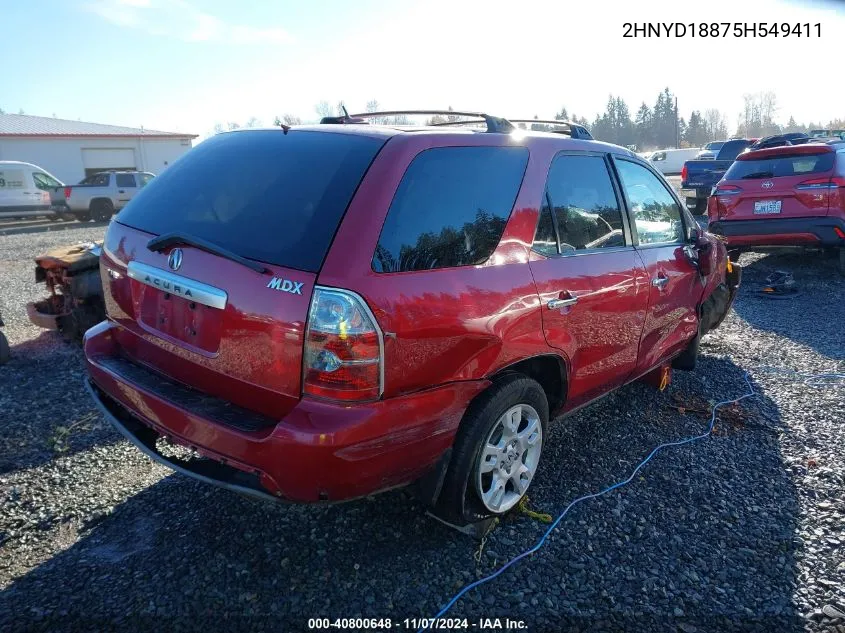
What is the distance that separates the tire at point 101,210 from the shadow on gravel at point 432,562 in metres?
20.5

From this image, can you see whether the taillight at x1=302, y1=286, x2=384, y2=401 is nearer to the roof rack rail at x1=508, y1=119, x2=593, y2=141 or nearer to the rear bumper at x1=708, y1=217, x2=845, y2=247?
the roof rack rail at x1=508, y1=119, x2=593, y2=141

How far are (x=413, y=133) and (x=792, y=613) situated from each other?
252cm

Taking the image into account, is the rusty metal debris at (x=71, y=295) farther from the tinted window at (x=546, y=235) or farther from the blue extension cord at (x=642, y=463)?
the blue extension cord at (x=642, y=463)

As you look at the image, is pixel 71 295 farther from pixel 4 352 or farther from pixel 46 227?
pixel 46 227

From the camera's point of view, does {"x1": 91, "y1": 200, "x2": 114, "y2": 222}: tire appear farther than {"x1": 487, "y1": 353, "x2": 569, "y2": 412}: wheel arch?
Yes

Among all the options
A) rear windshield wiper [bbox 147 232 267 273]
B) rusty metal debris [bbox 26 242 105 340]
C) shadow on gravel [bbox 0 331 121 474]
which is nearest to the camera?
rear windshield wiper [bbox 147 232 267 273]

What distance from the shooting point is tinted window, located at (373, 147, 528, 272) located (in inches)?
94.0

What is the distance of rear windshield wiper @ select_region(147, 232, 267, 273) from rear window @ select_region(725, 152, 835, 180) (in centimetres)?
839

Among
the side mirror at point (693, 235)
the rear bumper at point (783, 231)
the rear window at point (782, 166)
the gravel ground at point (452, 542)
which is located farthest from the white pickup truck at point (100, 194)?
the side mirror at point (693, 235)

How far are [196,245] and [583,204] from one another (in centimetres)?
199

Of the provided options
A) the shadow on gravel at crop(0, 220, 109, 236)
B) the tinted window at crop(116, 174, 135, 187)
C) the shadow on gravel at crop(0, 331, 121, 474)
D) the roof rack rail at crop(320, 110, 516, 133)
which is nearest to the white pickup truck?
the tinted window at crop(116, 174, 135, 187)

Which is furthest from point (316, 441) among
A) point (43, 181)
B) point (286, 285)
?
point (43, 181)

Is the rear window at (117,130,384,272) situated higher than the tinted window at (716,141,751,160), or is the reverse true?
the tinted window at (716,141,751,160)

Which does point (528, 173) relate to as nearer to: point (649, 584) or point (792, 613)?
point (649, 584)
